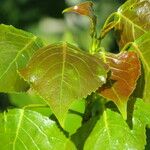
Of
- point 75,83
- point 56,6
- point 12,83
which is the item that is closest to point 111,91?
point 75,83

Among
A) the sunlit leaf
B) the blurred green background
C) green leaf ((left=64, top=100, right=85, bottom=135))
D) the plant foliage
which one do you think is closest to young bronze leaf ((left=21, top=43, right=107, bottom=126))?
the plant foliage

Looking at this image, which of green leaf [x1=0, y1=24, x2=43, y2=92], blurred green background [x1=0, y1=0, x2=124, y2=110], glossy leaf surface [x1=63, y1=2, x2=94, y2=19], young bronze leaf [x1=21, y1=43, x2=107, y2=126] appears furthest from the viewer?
blurred green background [x1=0, y1=0, x2=124, y2=110]

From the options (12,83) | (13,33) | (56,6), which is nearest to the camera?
(12,83)

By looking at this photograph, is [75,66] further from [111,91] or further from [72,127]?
[72,127]

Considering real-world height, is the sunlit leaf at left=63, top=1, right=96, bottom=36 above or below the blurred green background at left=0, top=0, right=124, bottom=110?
above

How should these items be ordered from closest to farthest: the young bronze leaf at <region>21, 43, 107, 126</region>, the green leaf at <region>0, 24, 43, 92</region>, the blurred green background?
the young bronze leaf at <region>21, 43, 107, 126</region> < the green leaf at <region>0, 24, 43, 92</region> < the blurred green background

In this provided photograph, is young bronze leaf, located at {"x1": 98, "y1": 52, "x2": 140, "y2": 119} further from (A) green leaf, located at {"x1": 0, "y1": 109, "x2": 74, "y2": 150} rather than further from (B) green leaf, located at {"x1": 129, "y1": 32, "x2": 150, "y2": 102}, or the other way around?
(A) green leaf, located at {"x1": 0, "y1": 109, "x2": 74, "y2": 150}

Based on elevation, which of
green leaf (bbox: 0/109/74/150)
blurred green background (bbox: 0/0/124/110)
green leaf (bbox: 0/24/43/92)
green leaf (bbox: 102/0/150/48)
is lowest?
blurred green background (bbox: 0/0/124/110)
